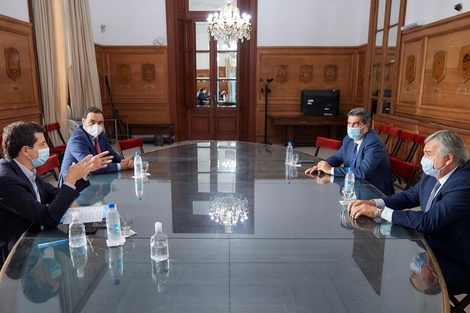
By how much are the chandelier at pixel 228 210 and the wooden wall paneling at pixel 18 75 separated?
3.88 m

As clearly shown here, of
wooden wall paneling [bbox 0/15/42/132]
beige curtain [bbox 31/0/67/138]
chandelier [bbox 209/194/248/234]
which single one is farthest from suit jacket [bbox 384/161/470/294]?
beige curtain [bbox 31/0/67/138]

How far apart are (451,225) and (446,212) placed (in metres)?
0.10

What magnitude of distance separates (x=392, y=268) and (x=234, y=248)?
0.65 m

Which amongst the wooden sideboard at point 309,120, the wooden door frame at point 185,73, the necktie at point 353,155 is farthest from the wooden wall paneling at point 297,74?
the necktie at point 353,155

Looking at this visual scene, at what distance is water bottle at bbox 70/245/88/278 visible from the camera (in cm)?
139

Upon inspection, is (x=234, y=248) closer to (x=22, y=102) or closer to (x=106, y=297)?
(x=106, y=297)

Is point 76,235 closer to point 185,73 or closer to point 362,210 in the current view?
point 362,210

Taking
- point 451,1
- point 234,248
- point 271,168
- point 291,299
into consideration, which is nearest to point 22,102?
point 271,168

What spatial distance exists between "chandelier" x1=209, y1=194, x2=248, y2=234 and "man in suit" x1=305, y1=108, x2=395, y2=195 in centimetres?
96

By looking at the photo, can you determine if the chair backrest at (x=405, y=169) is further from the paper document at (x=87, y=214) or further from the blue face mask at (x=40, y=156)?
the blue face mask at (x=40, y=156)

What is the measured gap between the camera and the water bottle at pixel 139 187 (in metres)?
Answer: 2.31

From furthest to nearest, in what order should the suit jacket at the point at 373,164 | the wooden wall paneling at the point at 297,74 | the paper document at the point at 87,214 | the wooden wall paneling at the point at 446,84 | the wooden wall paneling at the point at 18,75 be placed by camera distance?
1. the wooden wall paneling at the point at 297,74
2. the wooden wall paneling at the point at 18,75
3. the wooden wall paneling at the point at 446,84
4. the suit jacket at the point at 373,164
5. the paper document at the point at 87,214

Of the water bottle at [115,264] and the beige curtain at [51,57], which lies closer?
the water bottle at [115,264]

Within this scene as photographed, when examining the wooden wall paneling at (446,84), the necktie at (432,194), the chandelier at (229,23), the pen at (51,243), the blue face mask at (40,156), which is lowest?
the pen at (51,243)
